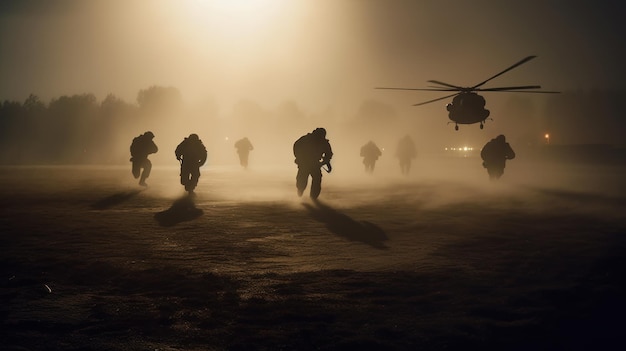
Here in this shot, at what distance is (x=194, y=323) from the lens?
14.5 feet

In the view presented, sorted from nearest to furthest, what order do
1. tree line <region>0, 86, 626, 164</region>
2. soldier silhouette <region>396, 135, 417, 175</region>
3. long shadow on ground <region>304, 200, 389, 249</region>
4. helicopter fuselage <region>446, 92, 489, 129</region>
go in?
long shadow on ground <region>304, 200, 389, 249</region>, helicopter fuselage <region>446, 92, 489, 129</region>, soldier silhouette <region>396, 135, 417, 175</region>, tree line <region>0, 86, 626, 164</region>

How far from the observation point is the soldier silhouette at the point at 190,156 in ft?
58.5

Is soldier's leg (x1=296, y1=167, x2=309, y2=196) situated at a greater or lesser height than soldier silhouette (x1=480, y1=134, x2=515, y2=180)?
lesser

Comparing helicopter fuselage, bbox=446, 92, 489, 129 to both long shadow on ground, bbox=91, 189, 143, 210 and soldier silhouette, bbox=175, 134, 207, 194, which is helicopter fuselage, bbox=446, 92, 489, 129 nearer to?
soldier silhouette, bbox=175, 134, 207, 194

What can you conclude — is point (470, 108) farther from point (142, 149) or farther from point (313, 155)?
point (142, 149)

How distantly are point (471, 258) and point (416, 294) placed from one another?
210 centimetres

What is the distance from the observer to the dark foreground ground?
13.4 feet

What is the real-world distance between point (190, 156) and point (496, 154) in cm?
1305

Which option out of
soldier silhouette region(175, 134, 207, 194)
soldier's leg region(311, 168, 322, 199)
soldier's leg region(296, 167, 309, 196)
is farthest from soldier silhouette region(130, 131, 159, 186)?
soldier's leg region(311, 168, 322, 199)

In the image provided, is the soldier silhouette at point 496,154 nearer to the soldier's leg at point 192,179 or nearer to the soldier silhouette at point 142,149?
the soldier's leg at point 192,179

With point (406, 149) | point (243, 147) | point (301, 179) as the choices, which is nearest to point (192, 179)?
point (301, 179)

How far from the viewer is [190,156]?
17906 mm

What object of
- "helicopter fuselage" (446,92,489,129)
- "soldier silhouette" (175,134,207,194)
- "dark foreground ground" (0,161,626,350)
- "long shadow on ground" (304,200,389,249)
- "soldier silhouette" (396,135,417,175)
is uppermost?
"helicopter fuselage" (446,92,489,129)

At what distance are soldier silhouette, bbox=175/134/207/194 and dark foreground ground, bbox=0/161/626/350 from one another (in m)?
6.25
